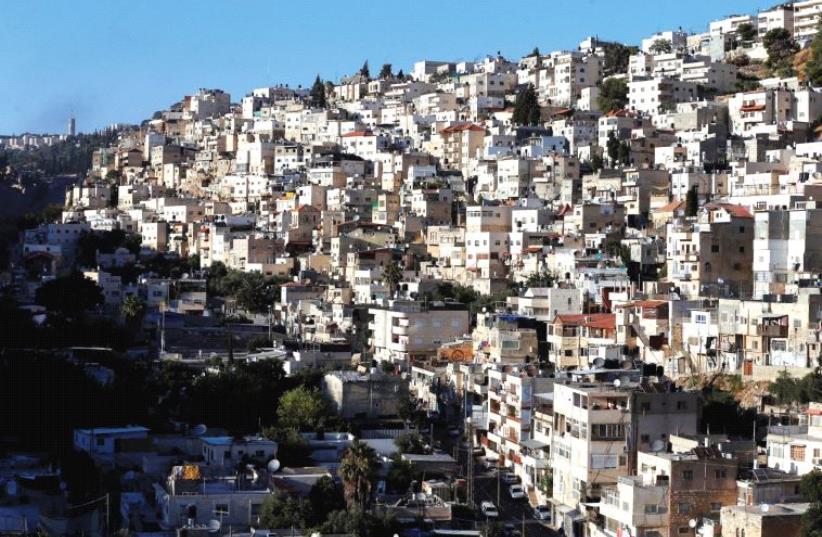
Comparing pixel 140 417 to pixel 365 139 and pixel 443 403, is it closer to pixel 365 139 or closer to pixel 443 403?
pixel 443 403

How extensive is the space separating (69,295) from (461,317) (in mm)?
9561

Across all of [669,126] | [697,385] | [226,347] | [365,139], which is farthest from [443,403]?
[365,139]

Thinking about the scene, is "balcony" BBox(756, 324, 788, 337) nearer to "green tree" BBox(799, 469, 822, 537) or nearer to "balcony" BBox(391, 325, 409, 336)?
"green tree" BBox(799, 469, 822, 537)

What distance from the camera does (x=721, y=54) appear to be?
5419 centimetres

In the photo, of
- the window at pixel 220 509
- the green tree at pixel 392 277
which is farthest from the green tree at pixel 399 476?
the green tree at pixel 392 277

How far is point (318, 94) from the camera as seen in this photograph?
65.9m

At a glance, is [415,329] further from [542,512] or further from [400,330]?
[542,512]

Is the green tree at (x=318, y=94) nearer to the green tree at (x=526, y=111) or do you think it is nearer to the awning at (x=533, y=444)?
the green tree at (x=526, y=111)

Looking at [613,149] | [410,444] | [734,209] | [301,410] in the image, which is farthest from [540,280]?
[410,444]

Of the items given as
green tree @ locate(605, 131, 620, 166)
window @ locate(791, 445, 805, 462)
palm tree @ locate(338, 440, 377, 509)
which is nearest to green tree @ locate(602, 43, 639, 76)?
green tree @ locate(605, 131, 620, 166)

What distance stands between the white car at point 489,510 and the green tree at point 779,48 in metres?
31.7

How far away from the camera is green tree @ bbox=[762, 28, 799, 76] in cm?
4975

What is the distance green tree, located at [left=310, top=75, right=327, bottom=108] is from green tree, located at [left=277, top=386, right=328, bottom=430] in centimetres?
4082

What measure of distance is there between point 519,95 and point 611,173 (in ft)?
43.5
